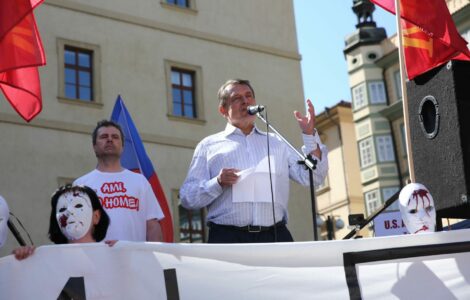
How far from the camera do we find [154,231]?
17.2 feet

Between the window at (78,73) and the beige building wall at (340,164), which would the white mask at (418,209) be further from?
the beige building wall at (340,164)

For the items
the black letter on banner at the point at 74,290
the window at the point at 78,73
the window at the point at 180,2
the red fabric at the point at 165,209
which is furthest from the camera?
the window at the point at 180,2

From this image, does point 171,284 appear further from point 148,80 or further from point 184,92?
point 184,92

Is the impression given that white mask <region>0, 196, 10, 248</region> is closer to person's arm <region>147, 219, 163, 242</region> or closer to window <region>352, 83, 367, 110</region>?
person's arm <region>147, 219, 163, 242</region>

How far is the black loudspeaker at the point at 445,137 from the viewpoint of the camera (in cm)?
488

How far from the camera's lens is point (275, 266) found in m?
4.34

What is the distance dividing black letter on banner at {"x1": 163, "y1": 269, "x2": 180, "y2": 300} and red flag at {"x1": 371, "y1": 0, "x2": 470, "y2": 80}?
8.42ft

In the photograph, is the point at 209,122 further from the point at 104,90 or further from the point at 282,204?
the point at 282,204

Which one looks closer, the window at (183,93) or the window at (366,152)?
the window at (183,93)

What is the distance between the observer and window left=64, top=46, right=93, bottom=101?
1757 centimetres

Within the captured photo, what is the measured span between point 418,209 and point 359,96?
35949mm

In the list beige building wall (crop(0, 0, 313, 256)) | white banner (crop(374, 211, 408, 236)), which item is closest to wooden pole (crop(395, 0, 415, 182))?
white banner (crop(374, 211, 408, 236))

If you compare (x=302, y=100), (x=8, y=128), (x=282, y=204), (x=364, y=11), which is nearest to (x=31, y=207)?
(x=8, y=128)

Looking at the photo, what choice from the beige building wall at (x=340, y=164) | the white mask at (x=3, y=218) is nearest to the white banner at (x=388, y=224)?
the white mask at (x=3, y=218)
